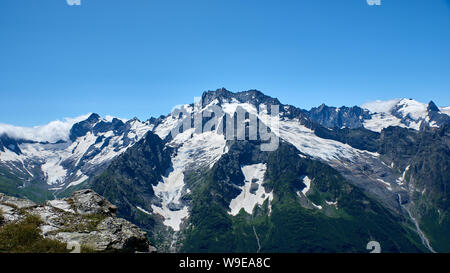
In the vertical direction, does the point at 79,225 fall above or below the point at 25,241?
below

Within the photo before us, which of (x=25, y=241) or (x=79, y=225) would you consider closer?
(x=25, y=241)

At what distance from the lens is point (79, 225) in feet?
77.2

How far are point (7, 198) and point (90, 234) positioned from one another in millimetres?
7909

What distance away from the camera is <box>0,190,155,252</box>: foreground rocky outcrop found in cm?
2166

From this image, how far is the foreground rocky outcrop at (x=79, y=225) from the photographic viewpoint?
21.7m

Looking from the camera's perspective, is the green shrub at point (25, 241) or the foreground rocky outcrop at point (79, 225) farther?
the foreground rocky outcrop at point (79, 225)

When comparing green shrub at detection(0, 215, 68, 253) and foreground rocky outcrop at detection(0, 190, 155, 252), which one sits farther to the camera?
foreground rocky outcrop at detection(0, 190, 155, 252)
